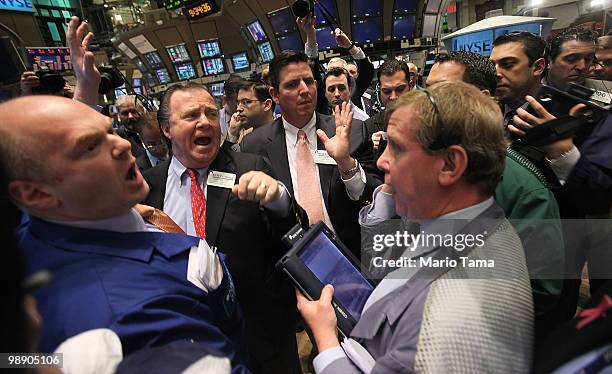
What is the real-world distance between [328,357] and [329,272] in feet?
0.89

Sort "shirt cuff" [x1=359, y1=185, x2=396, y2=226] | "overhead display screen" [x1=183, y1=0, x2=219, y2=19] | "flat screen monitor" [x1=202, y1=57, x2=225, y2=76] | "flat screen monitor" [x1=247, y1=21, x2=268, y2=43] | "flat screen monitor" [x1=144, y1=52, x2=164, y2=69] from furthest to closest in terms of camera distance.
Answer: "flat screen monitor" [x1=144, y1=52, x2=164, y2=69] → "flat screen monitor" [x1=202, y1=57, x2=225, y2=76] → "flat screen monitor" [x1=247, y1=21, x2=268, y2=43] → "overhead display screen" [x1=183, y1=0, x2=219, y2=19] → "shirt cuff" [x1=359, y1=185, x2=396, y2=226]

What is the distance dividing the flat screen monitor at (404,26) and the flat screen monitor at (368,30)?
536 millimetres

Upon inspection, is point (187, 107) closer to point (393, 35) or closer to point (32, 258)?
point (32, 258)

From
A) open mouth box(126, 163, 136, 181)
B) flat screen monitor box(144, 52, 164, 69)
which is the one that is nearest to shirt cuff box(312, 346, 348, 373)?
open mouth box(126, 163, 136, 181)

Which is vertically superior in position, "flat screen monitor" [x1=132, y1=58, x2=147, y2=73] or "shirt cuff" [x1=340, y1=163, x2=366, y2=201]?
"flat screen monitor" [x1=132, y1=58, x2=147, y2=73]

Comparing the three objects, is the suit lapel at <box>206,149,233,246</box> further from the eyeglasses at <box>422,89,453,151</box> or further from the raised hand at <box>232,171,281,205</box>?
the eyeglasses at <box>422,89,453,151</box>

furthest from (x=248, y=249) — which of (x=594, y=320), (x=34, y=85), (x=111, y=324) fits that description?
(x=34, y=85)

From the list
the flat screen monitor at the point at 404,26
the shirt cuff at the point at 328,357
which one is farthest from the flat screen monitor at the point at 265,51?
the shirt cuff at the point at 328,357

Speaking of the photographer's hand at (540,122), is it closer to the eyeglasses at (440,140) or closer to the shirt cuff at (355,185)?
the eyeglasses at (440,140)

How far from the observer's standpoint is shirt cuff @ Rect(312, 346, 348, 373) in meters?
0.92

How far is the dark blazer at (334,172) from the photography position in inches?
75.0

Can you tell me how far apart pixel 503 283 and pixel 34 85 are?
102 inches

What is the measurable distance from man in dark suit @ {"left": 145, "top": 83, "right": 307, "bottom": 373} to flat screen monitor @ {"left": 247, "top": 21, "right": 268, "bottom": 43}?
41.9 feet

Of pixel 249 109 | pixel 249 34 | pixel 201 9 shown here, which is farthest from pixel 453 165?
pixel 249 34
